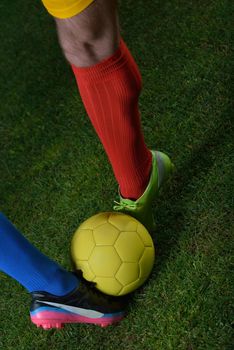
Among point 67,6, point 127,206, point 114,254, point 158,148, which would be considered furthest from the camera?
point 158,148

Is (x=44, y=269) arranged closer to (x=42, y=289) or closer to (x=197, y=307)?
(x=42, y=289)

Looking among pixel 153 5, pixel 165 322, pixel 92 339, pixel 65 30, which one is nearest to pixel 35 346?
pixel 92 339

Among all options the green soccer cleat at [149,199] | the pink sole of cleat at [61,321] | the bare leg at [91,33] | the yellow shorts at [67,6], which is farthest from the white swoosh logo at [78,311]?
the yellow shorts at [67,6]

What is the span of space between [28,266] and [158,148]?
30.1 inches

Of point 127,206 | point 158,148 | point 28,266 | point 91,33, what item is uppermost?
point 91,33

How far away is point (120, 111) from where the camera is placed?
1380 millimetres

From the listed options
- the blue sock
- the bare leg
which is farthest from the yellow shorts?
the blue sock

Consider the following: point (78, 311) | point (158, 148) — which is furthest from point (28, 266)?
point (158, 148)

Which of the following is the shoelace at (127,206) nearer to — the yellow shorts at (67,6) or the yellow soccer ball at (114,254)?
the yellow soccer ball at (114,254)

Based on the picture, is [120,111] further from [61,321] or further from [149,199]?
[61,321]

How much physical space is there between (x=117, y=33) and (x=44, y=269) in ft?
2.10

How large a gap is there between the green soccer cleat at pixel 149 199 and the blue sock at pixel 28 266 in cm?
29

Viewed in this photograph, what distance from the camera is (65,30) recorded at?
1.23 metres

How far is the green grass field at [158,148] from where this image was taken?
4.91ft
